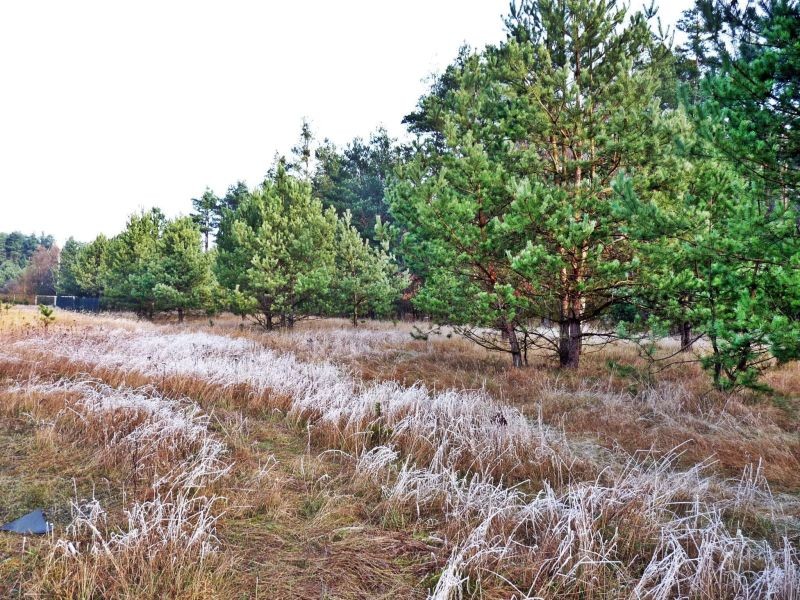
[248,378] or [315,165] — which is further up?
[315,165]

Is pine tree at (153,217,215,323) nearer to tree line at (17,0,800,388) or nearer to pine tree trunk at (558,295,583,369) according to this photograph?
tree line at (17,0,800,388)

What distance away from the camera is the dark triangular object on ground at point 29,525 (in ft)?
8.07

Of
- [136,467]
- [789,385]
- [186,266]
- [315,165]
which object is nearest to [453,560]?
[136,467]

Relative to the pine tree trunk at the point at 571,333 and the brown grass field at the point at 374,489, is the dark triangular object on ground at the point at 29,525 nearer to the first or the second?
the brown grass field at the point at 374,489

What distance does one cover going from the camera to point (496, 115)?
8.92 meters

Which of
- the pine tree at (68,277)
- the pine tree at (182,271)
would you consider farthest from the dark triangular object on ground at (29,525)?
the pine tree at (68,277)

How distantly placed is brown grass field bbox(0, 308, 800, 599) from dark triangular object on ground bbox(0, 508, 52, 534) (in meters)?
0.07

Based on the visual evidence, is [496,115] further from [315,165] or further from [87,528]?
[315,165]

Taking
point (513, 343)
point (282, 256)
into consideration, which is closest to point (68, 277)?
point (282, 256)

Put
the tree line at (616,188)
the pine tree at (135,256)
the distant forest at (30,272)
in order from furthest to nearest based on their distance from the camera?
1. the distant forest at (30,272)
2. the pine tree at (135,256)
3. the tree line at (616,188)

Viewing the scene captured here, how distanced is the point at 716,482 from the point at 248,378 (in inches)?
229

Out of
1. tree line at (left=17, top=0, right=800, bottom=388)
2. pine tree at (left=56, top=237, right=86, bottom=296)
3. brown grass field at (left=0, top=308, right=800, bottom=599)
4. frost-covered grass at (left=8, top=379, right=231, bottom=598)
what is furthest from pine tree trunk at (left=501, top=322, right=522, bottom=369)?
pine tree at (left=56, top=237, right=86, bottom=296)

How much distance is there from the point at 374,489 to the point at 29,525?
7.22 feet

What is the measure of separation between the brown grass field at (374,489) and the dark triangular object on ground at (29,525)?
0.07 meters
